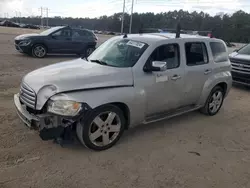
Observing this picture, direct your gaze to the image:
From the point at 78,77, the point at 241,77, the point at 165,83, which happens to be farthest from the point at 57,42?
the point at 78,77

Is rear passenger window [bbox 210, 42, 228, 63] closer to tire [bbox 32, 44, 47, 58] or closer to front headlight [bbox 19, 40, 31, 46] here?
tire [bbox 32, 44, 47, 58]

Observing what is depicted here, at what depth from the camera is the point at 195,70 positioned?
493 cm

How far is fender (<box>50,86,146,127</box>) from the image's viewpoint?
136 inches

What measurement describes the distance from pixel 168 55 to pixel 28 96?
2424mm

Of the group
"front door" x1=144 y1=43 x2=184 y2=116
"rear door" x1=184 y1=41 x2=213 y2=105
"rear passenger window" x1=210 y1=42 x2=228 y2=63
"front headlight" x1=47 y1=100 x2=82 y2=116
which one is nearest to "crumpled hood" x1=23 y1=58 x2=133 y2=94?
"front headlight" x1=47 y1=100 x2=82 y2=116

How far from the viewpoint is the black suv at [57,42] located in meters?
12.0

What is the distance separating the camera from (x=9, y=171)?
3.27 meters

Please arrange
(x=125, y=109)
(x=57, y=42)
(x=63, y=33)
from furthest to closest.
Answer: (x=63, y=33), (x=57, y=42), (x=125, y=109)

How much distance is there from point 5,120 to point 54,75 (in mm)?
1598

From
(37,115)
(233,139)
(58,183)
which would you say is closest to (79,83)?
(37,115)

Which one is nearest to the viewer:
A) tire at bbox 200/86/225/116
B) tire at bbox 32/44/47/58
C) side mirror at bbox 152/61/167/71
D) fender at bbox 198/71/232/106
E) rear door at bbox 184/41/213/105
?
side mirror at bbox 152/61/167/71

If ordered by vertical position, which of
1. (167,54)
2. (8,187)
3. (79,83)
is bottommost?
(8,187)

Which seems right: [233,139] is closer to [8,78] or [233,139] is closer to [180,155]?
[180,155]

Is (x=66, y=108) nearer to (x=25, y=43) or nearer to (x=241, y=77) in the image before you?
(x=241, y=77)
